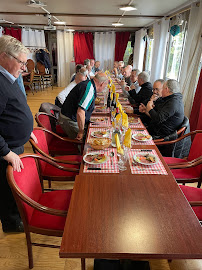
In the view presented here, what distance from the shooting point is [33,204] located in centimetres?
121

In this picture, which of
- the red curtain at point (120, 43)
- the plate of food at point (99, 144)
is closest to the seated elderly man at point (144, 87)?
the plate of food at point (99, 144)

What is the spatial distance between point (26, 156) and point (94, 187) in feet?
1.75

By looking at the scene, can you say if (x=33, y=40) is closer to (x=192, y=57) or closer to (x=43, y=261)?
(x=192, y=57)

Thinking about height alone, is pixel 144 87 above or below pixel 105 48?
below

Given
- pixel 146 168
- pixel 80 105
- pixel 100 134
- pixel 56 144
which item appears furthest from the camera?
pixel 56 144

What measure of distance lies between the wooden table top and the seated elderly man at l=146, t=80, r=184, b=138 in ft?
3.81

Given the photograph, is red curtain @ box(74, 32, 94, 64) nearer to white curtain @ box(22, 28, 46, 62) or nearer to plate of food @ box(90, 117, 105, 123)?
white curtain @ box(22, 28, 46, 62)

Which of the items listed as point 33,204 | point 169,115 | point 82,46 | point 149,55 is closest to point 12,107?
point 33,204

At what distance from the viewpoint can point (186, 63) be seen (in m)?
3.73

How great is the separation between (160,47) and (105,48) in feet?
15.5

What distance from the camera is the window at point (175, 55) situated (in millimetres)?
4698

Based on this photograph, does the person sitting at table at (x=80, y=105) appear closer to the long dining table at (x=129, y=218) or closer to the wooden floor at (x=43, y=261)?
the long dining table at (x=129, y=218)

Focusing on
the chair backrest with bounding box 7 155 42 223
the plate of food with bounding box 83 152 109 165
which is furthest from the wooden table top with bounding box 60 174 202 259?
the chair backrest with bounding box 7 155 42 223

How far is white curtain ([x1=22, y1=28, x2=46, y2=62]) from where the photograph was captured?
8.67m
